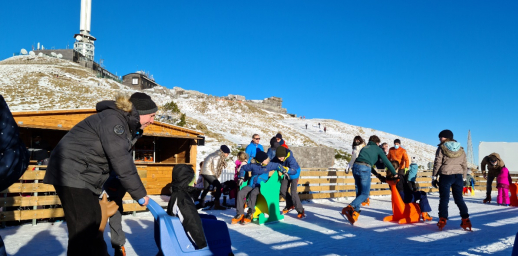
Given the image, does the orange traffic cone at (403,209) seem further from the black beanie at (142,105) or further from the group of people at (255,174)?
the black beanie at (142,105)

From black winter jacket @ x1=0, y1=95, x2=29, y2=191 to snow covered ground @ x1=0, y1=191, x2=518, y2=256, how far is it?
2814mm

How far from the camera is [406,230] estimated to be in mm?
6406

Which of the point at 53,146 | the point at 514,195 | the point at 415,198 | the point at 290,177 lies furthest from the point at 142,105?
the point at 514,195

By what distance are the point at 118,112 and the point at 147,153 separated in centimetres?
1144

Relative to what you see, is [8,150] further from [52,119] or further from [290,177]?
[52,119]

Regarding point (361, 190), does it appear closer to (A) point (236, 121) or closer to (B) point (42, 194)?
(B) point (42, 194)

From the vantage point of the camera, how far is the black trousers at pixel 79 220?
2.69 meters

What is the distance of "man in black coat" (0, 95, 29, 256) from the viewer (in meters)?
1.93

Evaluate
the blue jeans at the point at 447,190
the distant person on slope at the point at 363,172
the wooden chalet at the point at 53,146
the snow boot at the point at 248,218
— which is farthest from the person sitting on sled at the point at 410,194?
the wooden chalet at the point at 53,146

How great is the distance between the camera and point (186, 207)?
376 centimetres

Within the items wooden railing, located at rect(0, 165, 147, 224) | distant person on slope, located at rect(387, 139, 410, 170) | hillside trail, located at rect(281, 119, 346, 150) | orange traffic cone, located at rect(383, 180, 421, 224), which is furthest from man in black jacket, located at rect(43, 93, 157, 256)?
hillside trail, located at rect(281, 119, 346, 150)

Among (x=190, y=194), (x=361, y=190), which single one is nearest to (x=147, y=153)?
(x=361, y=190)

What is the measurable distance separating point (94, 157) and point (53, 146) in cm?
1121

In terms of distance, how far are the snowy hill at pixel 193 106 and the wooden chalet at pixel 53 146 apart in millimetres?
17166
